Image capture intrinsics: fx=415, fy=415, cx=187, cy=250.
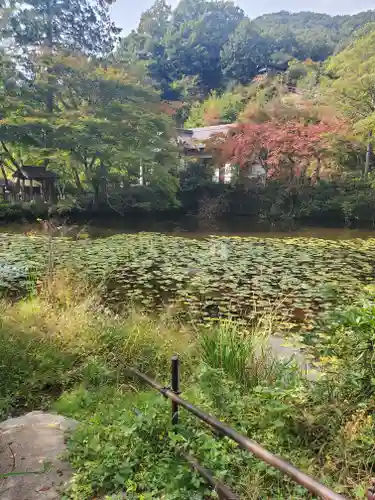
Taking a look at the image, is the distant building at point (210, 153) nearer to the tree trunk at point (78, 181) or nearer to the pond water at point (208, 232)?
the pond water at point (208, 232)

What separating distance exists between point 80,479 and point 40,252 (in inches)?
290

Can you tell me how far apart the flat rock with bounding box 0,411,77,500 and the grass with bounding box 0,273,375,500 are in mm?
94

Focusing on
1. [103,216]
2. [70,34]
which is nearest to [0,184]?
[103,216]

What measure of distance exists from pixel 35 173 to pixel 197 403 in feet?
53.8

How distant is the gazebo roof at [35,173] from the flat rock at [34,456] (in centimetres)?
1562

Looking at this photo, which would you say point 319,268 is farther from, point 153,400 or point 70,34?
point 70,34

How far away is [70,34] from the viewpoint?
2017 centimetres

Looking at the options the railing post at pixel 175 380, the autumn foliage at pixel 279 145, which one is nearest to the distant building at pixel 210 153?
the autumn foliage at pixel 279 145

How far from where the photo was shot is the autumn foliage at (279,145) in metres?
15.7

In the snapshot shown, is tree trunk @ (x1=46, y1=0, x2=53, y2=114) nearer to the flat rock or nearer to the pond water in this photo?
the pond water

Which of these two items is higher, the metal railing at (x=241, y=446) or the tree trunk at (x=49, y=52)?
the tree trunk at (x=49, y=52)

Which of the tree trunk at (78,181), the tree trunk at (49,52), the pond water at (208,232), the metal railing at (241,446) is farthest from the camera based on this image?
the tree trunk at (78,181)

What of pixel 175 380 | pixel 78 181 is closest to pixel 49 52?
pixel 78 181

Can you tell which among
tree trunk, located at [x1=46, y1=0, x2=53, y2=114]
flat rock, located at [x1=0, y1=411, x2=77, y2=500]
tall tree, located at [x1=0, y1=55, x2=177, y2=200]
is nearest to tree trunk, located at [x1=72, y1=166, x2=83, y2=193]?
tall tree, located at [x1=0, y1=55, x2=177, y2=200]
